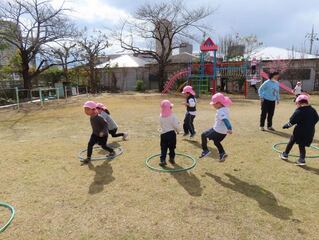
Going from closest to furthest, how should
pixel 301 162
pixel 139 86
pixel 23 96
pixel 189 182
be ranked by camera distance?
pixel 189 182 < pixel 301 162 < pixel 23 96 < pixel 139 86

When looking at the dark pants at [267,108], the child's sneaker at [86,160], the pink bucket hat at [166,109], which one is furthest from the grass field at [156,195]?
the dark pants at [267,108]

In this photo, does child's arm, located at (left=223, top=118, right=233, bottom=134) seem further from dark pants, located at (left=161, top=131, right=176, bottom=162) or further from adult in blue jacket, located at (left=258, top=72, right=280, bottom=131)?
adult in blue jacket, located at (left=258, top=72, right=280, bottom=131)

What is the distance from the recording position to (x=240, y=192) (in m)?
4.16

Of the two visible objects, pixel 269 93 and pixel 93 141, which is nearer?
pixel 93 141

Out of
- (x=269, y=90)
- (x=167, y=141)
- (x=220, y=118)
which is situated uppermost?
(x=269, y=90)

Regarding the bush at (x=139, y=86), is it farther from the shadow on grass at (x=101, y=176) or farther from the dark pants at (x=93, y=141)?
the shadow on grass at (x=101, y=176)

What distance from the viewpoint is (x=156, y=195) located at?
13.5 ft

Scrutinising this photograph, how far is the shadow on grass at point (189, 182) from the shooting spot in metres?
4.23

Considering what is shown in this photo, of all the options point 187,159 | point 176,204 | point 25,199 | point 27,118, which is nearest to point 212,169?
point 187,159

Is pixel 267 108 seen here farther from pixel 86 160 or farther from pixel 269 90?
pixel 86 160

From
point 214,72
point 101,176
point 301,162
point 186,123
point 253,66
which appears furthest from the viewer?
point 253,66

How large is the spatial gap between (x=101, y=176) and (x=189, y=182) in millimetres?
1556

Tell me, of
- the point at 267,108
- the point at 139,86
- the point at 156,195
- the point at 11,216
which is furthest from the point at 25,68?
the point at 156,195

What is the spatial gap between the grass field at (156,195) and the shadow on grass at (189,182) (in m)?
0.02
